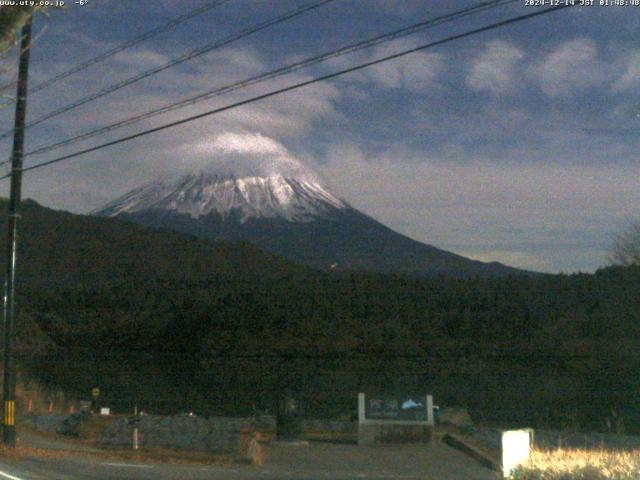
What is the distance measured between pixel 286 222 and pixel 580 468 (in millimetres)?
110850

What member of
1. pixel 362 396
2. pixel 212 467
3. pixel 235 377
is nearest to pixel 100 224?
pixel 235 377

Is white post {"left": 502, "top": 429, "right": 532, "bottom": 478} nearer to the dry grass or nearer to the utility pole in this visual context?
the dry grass

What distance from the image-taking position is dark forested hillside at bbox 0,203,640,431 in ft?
A: 126

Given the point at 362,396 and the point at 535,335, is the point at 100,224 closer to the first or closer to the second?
the point at 535,335

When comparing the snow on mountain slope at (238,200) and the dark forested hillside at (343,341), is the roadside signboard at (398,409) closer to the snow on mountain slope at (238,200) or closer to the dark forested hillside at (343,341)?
the dark forested hillside at (343,341)

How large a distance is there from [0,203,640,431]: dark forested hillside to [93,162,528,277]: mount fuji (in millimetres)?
40262

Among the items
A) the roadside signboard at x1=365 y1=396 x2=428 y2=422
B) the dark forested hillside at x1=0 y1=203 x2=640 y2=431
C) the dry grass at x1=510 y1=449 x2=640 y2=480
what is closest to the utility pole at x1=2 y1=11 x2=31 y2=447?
the roadside signboard at x1=365 y1=396 x2=428 y2=422

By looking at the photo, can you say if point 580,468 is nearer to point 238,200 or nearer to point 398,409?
point 398,409

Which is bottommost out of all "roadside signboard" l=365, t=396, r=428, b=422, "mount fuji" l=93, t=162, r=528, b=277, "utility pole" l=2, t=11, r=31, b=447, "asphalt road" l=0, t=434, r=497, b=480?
"asphalt road" l=0, t=434, r=497, b=480

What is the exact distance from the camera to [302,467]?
16859 millimetres

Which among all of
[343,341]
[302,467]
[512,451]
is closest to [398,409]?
[302,467]

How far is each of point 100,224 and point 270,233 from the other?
43143 millimetres

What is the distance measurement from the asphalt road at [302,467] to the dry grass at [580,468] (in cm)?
446

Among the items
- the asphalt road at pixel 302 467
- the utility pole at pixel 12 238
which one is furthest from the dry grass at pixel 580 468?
the utility pole at pixel 12 238
